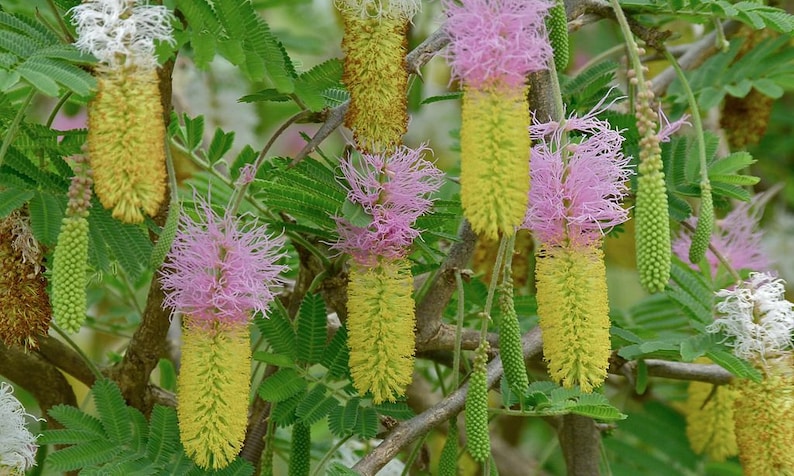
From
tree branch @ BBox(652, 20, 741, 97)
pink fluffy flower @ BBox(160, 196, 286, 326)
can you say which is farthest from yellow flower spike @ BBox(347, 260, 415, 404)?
tree branch @ BBox(652, 20, 741, 97)

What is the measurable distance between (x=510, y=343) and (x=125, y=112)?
0.51 metres

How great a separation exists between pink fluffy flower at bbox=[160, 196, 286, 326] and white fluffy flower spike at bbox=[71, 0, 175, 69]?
0.23 m

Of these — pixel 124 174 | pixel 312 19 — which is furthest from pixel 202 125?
pixel 312 19

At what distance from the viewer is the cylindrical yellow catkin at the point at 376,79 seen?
3.70 ft

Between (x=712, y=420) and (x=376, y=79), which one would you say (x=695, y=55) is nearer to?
(x=712, y=420)

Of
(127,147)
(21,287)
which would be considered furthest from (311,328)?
(127,147)

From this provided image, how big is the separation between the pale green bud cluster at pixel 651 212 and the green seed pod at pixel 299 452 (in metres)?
0.57

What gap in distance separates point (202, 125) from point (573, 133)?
0.62 meters

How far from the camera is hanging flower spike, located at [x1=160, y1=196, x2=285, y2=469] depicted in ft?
3.78

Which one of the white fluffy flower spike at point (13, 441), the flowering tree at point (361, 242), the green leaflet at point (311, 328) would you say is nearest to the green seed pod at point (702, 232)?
the flowering tree at point (361, 242)

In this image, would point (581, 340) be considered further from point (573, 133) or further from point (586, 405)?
point (573, 133)

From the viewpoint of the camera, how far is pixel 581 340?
110 centimetres

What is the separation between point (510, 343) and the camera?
3.92 ft

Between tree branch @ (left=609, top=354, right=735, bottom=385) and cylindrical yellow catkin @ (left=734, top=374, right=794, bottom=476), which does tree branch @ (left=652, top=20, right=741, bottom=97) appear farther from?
cylindrical yellow catkin @ (left=734, top=374, right=794, bottom=476)
